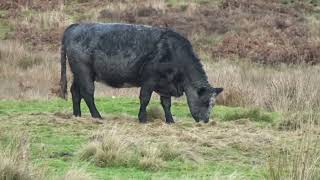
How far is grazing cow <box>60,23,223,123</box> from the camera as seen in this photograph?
16078mm

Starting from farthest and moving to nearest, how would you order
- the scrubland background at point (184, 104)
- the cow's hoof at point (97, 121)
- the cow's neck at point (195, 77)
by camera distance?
the cow's neck at point (195, 77), the cow's hoof at point (97, 121), the scrubland background at point (184, 104)

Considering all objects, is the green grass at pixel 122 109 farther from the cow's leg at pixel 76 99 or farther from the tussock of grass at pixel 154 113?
the cow's leg at pixel 76 99

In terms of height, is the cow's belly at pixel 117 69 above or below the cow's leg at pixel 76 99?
above

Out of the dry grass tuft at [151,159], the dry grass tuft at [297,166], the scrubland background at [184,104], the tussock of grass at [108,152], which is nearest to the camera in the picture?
the dry grass tuft at [297,166]

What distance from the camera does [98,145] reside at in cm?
1101

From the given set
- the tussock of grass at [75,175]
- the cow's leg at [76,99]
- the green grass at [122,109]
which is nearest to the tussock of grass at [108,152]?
the tussock of grass at [75,175]

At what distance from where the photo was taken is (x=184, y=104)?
20.4 meters

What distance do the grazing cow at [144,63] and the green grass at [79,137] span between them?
28.1 inches

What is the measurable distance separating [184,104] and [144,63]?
4554 mm

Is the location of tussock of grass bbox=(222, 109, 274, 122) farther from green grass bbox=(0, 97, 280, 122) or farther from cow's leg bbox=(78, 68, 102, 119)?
cow's leg bbox=(78, 68, 102, 119)

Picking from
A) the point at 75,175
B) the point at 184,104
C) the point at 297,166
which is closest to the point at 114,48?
the point at 184,104

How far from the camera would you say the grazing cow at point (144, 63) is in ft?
52.7

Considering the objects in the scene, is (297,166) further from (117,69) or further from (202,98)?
(117,69)

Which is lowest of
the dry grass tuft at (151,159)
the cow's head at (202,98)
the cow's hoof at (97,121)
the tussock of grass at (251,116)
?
the tussock of grass at (251,116)
